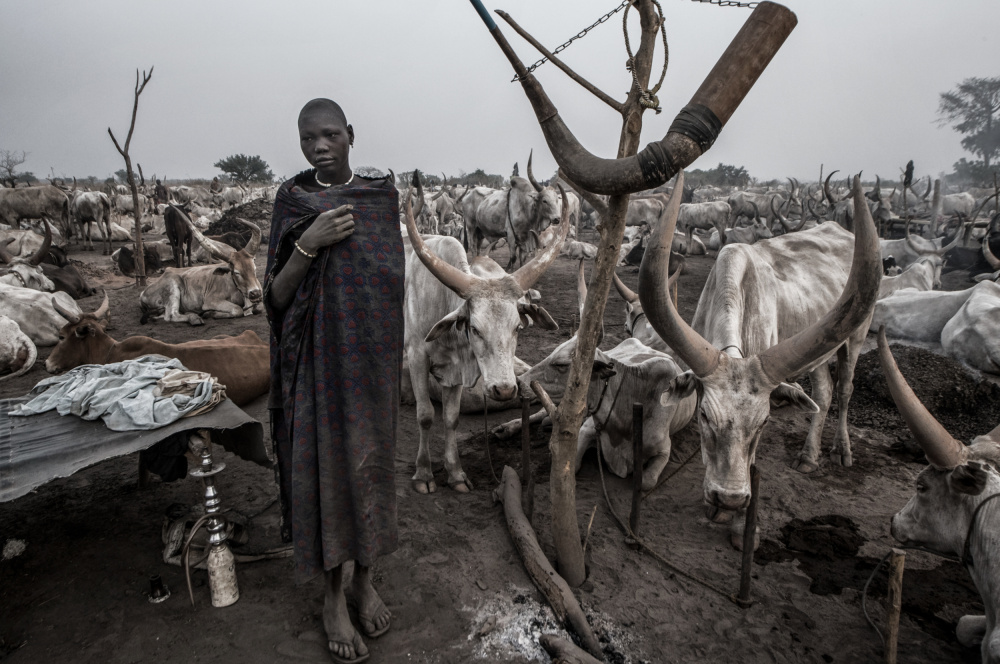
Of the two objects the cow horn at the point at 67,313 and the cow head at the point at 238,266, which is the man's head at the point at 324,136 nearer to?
the cow horn at the point at 67,313

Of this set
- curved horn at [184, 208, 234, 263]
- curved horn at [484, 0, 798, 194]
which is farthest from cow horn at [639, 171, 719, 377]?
curved horn at [184, 208, 234, 263]

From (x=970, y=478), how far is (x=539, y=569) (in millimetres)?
2118

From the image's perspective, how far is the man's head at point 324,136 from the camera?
241 centimetres

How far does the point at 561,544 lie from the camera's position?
315 centimetres

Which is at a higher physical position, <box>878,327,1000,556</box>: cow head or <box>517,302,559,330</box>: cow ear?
<box>517,302,559,330</box>: cow ear

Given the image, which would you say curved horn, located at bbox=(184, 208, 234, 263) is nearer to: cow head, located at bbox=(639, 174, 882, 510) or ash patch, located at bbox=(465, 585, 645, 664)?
ash patch, located at bbox=(465, 585, 645, 664)

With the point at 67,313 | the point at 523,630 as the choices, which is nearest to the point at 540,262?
the point at 523,630

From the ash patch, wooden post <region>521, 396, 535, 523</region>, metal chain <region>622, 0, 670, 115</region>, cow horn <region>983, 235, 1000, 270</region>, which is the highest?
metal chain <region>622, 0, 670, 115</region>

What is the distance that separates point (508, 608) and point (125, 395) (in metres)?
2.42

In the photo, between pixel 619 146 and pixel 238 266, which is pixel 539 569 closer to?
pixel 619 146

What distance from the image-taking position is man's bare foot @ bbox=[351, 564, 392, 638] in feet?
9.02

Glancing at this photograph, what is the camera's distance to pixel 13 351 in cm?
642

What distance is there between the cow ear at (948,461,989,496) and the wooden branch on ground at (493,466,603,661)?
6.02 ft

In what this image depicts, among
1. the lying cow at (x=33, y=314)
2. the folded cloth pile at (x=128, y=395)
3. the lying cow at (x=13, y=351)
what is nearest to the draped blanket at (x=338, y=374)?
the folded cloth pile at (x=128, y=395)
